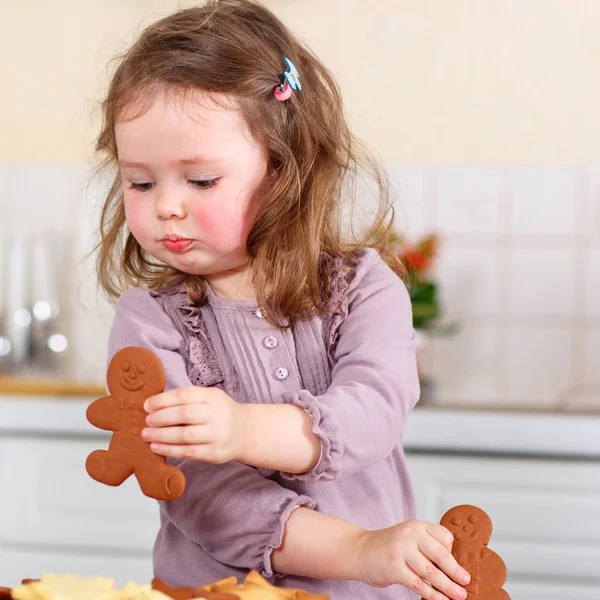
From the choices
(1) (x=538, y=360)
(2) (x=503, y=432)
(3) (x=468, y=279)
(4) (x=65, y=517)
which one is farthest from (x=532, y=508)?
(4) (x=65, y=517)

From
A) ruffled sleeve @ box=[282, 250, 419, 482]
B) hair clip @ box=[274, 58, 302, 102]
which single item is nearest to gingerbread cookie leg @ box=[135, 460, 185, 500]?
ruffled sleeve @ box=[282, 250, 419, 482]

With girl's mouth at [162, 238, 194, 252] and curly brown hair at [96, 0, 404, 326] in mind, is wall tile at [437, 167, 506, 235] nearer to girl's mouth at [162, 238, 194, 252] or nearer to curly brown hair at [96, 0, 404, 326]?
curly brown hair at [96, 0, 404, 326]

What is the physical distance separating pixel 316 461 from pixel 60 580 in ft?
0.80

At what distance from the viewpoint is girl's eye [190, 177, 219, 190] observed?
0.81m

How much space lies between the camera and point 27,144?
8.14ft

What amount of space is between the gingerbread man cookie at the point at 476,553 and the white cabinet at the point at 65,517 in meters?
1.28

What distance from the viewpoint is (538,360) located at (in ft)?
7.43

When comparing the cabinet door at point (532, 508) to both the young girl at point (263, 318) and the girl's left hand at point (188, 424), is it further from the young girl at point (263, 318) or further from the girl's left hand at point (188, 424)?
the girl's left hand at point (188, 424)

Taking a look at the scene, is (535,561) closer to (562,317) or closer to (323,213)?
(562,317)

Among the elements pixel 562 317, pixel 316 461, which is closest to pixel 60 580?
pixel 316 461

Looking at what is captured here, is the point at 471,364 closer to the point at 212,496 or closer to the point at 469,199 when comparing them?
the point at 469,199

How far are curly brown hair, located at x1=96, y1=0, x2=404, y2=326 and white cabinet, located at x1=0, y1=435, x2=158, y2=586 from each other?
3.23 ft

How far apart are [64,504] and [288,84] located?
1.27m

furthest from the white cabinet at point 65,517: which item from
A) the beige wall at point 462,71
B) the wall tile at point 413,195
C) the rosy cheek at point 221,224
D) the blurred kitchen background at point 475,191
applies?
the rosy cheek at point 221,224
